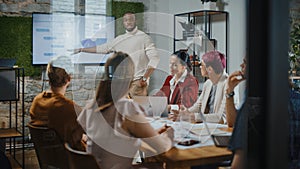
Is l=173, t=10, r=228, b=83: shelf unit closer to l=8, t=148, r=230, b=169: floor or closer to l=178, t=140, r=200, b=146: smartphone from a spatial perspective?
l=178, t=140, r=200, b=146: smartphone

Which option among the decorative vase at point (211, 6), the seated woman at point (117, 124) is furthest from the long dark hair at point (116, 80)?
the decorative vase at point (211, 6)

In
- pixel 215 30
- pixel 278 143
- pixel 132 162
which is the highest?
pixel 215 30

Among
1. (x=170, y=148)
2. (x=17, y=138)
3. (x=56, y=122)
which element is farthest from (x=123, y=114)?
(x=17, y=138)

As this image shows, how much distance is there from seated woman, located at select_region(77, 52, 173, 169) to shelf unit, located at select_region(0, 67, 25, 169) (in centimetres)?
27

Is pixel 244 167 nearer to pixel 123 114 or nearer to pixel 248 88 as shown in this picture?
pixel 248 88

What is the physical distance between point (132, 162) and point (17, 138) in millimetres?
348

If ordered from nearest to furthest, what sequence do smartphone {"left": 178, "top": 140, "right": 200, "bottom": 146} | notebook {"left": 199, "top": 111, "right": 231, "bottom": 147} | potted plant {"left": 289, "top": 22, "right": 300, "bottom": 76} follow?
potted plant {"left": 289, "top": 22, "right": 300, "bottom": 76} < notebook {"left": 199, "top": 111, "right": 231, "bottom": 147} < smartphone {"left": 178, "top": 140, "right": 200, "bottom": 146}

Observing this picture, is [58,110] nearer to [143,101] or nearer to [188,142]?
[143,101]

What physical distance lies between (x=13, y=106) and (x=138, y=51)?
422 millimetres

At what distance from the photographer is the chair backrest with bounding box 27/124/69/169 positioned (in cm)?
74

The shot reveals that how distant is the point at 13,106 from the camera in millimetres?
919

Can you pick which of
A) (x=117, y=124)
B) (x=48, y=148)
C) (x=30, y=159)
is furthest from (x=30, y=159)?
(x=117, y=124)

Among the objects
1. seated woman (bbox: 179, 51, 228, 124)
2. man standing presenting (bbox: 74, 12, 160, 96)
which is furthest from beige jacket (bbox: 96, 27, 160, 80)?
seated woman (bbox: 179, 51, 228, 124)

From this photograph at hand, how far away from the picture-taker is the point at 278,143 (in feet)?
0.75
